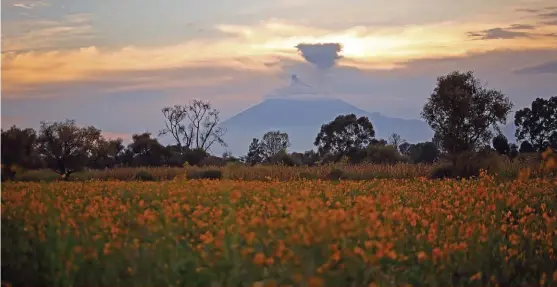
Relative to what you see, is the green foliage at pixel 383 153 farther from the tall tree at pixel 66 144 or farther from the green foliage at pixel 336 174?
the tall tree at pixel 66 144

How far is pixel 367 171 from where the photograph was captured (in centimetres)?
1697

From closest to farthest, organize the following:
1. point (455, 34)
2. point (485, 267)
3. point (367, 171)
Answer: point (485, 267)
point (455, 34)
point (367, 171)

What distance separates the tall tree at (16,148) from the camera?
27.8 feet

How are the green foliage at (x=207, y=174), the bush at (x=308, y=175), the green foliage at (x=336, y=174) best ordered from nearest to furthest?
the green foliage at (x=207, y=174), the bush at (x=308, y=175), the green foliage at (x=336, y=174)

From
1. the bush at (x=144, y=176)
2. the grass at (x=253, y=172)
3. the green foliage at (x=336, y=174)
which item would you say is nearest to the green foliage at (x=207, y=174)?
the grass at (x=253, y=172)

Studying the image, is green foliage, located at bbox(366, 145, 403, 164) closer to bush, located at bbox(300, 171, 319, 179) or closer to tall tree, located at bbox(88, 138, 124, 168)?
bush, located at bbox(300, 171, 319, 179)

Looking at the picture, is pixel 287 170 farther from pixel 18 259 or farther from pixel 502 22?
pixel 18 259

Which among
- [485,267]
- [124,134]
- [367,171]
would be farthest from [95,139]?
[367,171]

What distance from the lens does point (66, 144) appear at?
9602 millimetres

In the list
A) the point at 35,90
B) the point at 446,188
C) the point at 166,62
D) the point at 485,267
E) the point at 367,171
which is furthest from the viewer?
the point at 367,171

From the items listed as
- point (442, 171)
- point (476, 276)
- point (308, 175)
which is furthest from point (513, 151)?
point (476, 276)

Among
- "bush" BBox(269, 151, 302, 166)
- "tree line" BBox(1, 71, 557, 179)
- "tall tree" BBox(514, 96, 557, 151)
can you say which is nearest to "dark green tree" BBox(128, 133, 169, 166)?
"tree line" BBox(1, 71, 557, 179)

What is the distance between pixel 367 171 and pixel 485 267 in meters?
8.94

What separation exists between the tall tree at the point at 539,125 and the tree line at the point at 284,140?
2 centimetres
